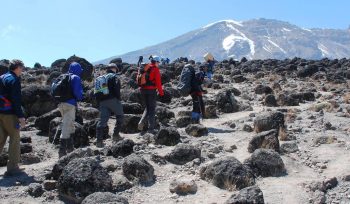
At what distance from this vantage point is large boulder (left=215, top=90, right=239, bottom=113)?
17391 mm

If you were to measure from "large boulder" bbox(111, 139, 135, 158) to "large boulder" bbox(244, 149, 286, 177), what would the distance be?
2.74 m

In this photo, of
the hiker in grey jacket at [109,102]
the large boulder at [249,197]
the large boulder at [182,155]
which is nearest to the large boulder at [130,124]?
the hiker in grey jacket at [109,102]

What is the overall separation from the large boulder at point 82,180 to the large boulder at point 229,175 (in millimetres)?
1778

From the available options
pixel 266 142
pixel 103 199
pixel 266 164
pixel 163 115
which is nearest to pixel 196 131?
pixel 163 115

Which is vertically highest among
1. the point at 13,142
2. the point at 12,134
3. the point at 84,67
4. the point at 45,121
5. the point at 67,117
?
the point at 84,67

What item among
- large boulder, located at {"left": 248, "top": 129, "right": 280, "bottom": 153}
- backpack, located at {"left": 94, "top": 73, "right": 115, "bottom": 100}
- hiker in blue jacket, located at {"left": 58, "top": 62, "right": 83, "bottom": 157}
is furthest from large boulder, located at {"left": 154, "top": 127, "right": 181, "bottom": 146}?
hiker in blue jacket, located at {"left": 58, "top": 62, "right": 83, "bottom": 157}

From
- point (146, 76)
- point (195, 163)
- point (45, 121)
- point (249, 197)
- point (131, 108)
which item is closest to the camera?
point (249, 197)

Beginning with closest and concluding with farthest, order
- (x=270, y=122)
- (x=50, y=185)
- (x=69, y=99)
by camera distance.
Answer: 1. (x=50, y=185)
2. (x=69, y=99)
3. (x=270, y=122)

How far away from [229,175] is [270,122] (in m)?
4.13

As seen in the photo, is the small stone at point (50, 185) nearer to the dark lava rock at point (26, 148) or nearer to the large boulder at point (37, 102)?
the dark lava rock at point (26, 148)

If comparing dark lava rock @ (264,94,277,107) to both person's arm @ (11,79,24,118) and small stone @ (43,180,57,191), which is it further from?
small stone @ (43,180,57,191)

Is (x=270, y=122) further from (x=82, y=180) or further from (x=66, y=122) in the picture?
(x=82, y=180)

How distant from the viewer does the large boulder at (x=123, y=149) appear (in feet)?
34.4

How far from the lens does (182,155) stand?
33.1ft
